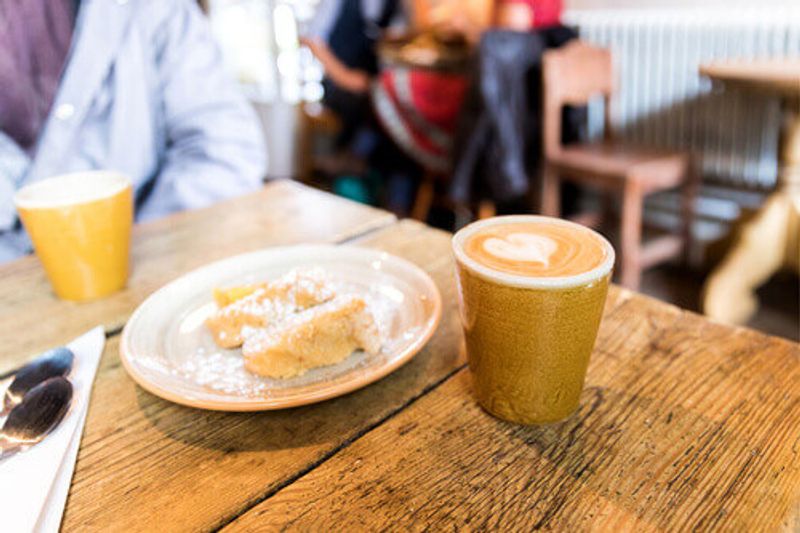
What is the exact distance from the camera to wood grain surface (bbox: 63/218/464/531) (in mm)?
441

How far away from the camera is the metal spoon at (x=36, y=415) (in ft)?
1.62

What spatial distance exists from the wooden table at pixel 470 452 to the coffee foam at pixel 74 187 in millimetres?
207

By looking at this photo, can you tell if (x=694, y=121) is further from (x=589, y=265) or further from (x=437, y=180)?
(x=589, y=265)

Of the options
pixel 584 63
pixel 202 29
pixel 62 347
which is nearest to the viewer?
pixel 62 347

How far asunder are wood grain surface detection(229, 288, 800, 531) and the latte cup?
0.10ft

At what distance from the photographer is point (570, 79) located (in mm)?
2248

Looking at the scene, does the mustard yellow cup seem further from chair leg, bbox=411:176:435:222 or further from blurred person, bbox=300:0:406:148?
blurred person, bbox=300:0:406:148

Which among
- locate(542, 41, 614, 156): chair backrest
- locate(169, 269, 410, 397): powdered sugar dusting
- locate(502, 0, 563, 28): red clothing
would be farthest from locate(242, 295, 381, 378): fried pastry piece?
locate(502, 0, 563, 28): red clothing

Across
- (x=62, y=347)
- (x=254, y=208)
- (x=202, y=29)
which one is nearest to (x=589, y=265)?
(x=62, y=347)

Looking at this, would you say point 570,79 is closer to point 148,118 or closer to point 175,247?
point 148,118

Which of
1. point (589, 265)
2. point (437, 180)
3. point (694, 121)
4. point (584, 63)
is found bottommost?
point (437, 180)

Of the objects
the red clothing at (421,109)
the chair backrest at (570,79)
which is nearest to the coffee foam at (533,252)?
the chair backrest at (570,79)

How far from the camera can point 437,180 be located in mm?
3104

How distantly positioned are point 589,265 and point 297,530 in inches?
10.9
